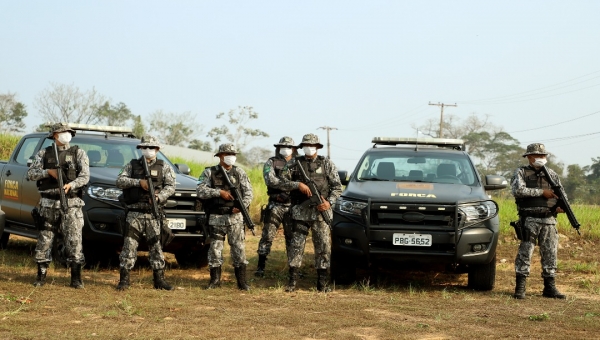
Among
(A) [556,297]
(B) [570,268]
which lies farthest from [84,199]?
(B) [570,268]

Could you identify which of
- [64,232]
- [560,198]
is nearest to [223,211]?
[64,232]

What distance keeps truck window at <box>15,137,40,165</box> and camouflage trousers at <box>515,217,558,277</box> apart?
6.55m

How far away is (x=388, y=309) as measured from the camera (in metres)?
7.95

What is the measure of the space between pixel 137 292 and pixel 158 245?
571 mm

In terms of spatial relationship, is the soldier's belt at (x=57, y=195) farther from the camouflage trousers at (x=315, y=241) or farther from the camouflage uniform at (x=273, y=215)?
the camouflage uniform at (x=273, y=215)

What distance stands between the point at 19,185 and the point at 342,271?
4.57 m

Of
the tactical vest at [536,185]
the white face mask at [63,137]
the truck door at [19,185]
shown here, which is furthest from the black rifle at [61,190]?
the tactical vest at [536,185]

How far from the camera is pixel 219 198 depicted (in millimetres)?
9016

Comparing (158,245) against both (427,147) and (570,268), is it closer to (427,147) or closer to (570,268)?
(427,147)

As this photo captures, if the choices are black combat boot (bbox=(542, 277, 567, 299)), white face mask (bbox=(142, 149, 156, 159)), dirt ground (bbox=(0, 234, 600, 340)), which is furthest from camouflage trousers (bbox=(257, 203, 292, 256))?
black combat boot (bbox=(542, 277, 567, 299))

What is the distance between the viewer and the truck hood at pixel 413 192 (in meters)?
9.01

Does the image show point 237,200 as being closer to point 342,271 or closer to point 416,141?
point 342,271

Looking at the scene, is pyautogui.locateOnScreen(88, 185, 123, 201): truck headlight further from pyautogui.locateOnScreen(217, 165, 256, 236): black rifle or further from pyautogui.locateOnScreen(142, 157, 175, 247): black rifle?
pyautogui.locateOnScreen(217, 165, 256, 236): black rifle

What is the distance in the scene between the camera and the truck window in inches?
445
